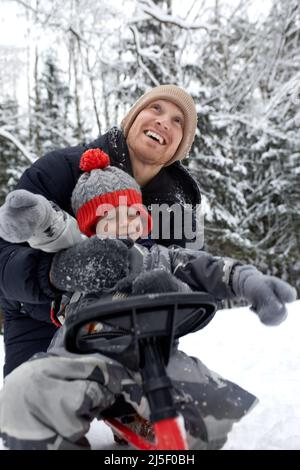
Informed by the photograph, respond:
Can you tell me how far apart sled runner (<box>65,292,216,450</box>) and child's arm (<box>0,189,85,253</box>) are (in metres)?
0.29

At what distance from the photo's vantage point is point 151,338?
1.19 metres

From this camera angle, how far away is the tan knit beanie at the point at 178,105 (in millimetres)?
2631

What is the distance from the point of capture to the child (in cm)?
121

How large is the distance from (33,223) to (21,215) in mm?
41

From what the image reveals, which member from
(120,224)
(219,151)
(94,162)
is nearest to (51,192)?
(94,162)

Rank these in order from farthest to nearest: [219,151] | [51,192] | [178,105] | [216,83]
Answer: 1. [216,83]
2. [219,151]
3. [178,105]
4. [51,192]

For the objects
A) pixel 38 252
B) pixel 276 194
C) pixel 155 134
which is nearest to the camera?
pixel 38 252

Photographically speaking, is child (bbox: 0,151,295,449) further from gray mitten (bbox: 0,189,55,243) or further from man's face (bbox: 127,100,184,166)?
man's face (bbox: 127,100,184,166)

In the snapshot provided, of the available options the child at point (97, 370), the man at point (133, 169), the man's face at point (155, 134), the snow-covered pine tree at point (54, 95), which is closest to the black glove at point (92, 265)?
the child at point (97, 370)

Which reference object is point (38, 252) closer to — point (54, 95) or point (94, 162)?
point (94, 162)

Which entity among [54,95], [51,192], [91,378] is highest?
[51,192]
